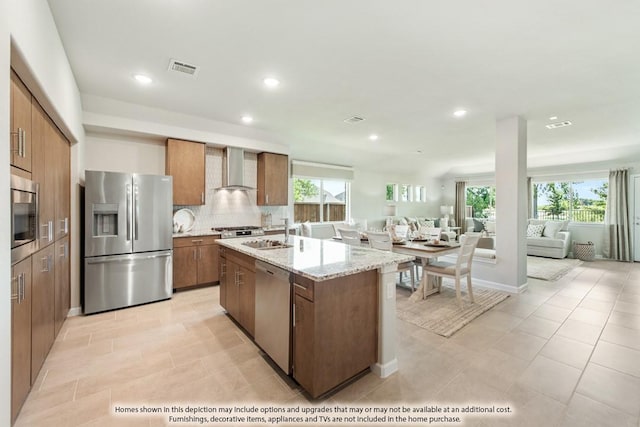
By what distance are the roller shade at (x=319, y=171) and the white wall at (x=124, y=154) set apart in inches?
106

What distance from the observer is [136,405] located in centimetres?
187

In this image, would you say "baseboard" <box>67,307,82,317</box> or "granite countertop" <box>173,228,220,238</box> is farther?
"granite countertop" <box>173,228,220,238</box>

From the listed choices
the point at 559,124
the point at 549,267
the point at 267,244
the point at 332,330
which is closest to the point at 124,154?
the point at 267,244

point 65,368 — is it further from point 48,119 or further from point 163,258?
point 48,119

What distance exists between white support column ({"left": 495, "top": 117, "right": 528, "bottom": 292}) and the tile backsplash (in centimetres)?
400

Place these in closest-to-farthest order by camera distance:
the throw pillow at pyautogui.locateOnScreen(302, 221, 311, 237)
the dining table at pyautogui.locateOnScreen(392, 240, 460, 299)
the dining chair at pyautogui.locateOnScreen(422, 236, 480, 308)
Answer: the dining chair at pyautogui.locateOnScreen(422, 236, 480, 308) → the dining table at pyautogui.locateOnScreen(392, 240, 460, 299) → the throw pillow at pyautogui.locateOnScreen(302, 221, 311, 237)

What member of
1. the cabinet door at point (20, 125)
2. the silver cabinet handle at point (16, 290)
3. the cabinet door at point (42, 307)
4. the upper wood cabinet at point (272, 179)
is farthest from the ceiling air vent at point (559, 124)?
the cabinet door at point (42, 307)

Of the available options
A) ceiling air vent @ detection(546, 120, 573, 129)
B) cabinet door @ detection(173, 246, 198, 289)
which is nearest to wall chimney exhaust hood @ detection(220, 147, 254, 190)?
cabinet door @ detection(173, 246, 198, 289)

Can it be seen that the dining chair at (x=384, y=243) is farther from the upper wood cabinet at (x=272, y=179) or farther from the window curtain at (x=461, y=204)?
the window curtain at (x=461, y=204)

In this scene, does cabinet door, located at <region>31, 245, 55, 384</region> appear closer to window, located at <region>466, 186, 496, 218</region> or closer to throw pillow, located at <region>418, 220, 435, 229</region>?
throw pillow, located at <region>418, 220, 435, 229</region>

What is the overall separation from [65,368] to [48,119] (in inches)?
82.3

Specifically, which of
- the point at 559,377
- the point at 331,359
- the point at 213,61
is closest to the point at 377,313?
the point at 331,359

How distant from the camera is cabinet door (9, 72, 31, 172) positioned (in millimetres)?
1652

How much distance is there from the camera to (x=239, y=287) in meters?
2.90
